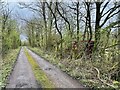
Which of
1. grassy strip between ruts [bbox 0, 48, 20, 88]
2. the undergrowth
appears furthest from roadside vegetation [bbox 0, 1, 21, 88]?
the undergrowth

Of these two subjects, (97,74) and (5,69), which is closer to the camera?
(97,74)

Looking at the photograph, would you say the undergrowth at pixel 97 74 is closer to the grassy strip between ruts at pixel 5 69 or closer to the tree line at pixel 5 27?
the grassy strip between ruts at pixel 5 69

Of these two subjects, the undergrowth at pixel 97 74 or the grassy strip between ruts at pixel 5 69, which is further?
the grassy strip between ruts at pixel 5 69

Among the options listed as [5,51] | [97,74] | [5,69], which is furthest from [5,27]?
[97,74]

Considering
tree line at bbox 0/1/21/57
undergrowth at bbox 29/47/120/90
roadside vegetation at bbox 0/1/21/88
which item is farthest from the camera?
tree line at bbox 0/1/21/57

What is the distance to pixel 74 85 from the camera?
652 cm

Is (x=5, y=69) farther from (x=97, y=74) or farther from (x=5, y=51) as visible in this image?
(x=5, y=51)

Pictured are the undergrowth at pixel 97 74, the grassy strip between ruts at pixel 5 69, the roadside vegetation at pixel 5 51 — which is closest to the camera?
the undergrowth at pixel 97 74

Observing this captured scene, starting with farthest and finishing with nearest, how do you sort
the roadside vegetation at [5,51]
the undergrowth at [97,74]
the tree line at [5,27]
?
the tree line at [5,27]
the roadside vegetation at [5,51]
the undergrowth at [97,74]

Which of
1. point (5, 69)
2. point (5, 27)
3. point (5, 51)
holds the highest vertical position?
point (5, 27)

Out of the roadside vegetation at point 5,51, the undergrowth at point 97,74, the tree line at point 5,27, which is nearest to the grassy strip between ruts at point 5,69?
the roadside vegetation at point 5,51

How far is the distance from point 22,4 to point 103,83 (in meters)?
16.6

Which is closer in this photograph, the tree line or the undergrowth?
the undergrowth

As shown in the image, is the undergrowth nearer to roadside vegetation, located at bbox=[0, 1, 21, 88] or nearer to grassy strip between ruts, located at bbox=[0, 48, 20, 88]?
grassy strip between ruts, located at bbox=[0, 48, 20, 88]
